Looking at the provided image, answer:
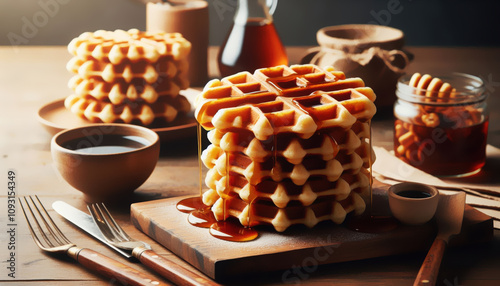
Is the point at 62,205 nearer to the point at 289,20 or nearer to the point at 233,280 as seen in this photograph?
the point at 233,280

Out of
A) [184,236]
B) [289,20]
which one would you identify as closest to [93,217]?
[184,236]

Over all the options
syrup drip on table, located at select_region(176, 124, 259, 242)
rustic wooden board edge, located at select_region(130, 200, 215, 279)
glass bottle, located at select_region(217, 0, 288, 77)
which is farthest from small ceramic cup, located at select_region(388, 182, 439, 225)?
glass bottle, located at select_region(217, 0, 288, 77)

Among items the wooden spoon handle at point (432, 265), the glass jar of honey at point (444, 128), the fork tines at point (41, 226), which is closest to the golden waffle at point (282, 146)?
the wooden spoon handle at point (432, 265)

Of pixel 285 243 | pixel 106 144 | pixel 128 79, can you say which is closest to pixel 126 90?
pixel 128 79

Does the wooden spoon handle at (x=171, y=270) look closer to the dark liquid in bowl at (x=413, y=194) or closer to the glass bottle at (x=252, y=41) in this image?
the dark liquid in bowl at (x=413, y=194)

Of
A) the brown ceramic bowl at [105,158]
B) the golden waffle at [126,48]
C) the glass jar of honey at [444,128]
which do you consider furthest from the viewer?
the golden waffle at [126,48]

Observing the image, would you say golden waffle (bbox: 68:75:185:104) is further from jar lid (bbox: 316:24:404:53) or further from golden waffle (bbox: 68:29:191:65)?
jar lid (bbox: 316:24:404:53)
